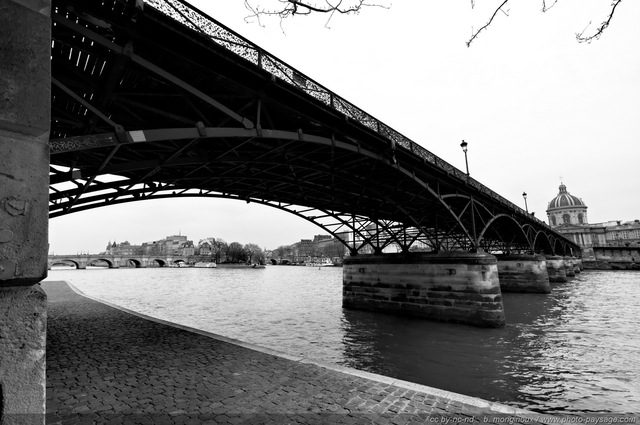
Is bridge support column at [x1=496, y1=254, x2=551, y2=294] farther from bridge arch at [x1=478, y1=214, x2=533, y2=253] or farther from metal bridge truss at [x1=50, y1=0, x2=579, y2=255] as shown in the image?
metal bridge truss at [x1=50, y1=0, x2=579, y2=255]

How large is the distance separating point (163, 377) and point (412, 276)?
1597 centimetres

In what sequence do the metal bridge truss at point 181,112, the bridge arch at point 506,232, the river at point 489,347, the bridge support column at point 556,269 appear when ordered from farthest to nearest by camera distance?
1. the bridge support column at point 556,269
2. the bridge arch at point 506,232
3. the river at point 489,347
4. the metal bridge truss at point 181,112

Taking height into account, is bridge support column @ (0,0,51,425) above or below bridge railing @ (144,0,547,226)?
below

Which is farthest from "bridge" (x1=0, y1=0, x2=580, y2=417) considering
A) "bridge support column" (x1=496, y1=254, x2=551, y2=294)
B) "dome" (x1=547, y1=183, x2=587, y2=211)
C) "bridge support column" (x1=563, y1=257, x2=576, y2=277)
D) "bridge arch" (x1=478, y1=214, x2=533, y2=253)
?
"dome" (x1=547, y1=183, x2=587, y2=211)

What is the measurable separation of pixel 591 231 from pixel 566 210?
2307 cm

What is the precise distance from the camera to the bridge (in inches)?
69.1

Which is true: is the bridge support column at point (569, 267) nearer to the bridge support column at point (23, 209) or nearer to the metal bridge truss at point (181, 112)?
the metal bridge truss at point (181, 112)

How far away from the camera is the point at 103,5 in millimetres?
6387

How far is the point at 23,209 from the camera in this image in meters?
1.73

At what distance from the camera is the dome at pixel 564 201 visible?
14825cm

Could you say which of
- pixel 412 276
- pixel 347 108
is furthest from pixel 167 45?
pixel 412 276

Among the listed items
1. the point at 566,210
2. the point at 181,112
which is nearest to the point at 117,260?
the point at 181,112

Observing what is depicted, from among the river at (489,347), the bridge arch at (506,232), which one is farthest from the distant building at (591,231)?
the river at (489,347)

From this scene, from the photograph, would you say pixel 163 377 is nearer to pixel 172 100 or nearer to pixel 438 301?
pixel 172 100
